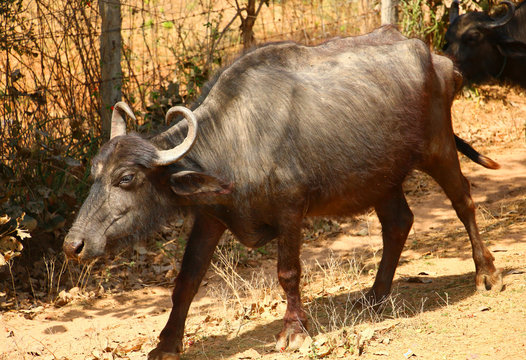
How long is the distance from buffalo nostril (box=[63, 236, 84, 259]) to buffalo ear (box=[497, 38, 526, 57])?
6.80 meters

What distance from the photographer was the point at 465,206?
233 inches

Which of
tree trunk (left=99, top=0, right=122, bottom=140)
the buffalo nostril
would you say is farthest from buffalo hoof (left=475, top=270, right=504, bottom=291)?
tree trunk (left=99, top=0, right=122, bottom=140)

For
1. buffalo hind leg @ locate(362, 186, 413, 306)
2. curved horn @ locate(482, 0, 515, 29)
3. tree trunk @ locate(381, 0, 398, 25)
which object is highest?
tree trunk @ locate(381, 0, 398, 25)

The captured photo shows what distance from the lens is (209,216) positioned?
5.16 m

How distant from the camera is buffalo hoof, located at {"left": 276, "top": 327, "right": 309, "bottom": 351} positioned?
193 inches

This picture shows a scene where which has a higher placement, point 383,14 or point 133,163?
point 383,14

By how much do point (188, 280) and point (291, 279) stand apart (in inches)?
30.3

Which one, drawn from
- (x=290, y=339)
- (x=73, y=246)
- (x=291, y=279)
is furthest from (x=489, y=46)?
(x=73, y=246)

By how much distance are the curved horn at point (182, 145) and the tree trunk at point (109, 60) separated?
3978 millimetres

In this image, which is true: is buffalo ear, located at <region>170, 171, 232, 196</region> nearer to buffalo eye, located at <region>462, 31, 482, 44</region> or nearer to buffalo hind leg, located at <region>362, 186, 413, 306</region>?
buffalo hind leg, located at <region>362, 186, 413, 306</region>

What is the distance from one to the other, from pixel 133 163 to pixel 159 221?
49 centimetres

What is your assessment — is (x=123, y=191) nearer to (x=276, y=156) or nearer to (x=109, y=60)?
(x=276, y=156)

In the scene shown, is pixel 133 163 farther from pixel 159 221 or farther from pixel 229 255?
pixel 229 255

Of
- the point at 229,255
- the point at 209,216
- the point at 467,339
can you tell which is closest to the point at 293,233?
the point at 209,216
